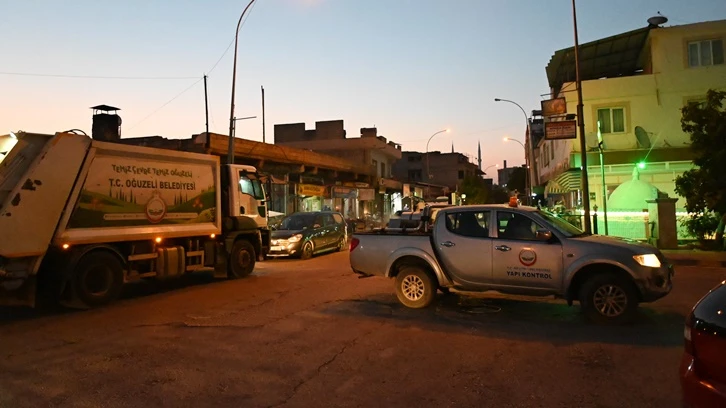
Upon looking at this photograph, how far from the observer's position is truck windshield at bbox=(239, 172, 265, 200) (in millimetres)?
13714

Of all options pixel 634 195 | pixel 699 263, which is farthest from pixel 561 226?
pixel 634 195

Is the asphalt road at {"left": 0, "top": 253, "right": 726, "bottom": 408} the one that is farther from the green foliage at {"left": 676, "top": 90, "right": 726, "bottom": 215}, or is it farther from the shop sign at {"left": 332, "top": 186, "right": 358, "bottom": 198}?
the shop sign at {"left": 332, "top": 186, "right": 358, "bottom": 198}

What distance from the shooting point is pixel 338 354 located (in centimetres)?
625

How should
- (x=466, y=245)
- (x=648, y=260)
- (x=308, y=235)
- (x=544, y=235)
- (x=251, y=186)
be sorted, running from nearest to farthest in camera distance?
(x=648, y=260), (x=544, y=235), (x=466, y=245), (x=251, y=186), (x=308, y=235)

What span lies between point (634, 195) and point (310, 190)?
16928mm

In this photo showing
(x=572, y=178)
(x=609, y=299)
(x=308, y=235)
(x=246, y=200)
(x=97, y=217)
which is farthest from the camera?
(x=572, y=178)

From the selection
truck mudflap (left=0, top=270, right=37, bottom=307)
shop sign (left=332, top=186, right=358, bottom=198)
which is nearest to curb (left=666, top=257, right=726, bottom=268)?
truck mudflap (left=0, top=270, right=37, bottom=307)

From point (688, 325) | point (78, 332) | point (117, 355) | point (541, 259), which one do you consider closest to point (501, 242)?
point (541, 259)

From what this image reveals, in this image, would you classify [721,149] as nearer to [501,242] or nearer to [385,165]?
[501,242]

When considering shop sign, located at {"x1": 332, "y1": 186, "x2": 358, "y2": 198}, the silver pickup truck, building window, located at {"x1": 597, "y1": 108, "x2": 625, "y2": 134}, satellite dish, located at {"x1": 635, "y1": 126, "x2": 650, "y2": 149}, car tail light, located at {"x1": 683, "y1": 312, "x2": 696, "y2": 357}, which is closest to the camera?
car tail light, located at {"x1": 683, "y1": 312, "x2": 696, "y2": 357}

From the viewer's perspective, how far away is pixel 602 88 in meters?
26.2

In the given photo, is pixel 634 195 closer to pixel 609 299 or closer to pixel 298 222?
pixel 298 222

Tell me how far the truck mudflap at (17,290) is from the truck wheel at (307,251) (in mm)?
9253

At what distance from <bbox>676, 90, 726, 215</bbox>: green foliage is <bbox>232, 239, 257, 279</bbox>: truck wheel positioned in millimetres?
14408
